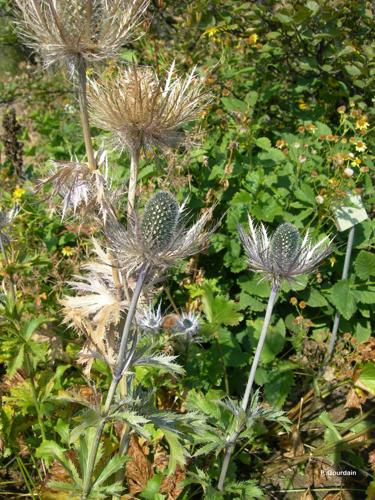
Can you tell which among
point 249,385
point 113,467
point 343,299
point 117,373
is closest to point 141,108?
point 117,373

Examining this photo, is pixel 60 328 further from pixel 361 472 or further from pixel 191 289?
pixel 361 472

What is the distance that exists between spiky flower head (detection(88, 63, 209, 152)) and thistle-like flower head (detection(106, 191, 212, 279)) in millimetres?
191

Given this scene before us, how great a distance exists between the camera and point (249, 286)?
2.68 m

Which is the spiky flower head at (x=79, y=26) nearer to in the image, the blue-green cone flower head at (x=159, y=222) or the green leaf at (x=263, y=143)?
the blue-green cone flower head at (x=159, y=222)

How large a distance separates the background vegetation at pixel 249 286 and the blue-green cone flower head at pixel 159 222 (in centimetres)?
45

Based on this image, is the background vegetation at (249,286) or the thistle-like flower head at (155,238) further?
the background vegetation at (249,286)

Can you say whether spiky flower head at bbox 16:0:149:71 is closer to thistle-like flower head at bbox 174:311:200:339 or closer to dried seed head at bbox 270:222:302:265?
dried seed head at bbox 270:222:302:265

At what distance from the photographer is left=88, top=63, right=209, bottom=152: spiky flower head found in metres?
1.32

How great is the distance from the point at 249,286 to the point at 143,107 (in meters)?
1.56

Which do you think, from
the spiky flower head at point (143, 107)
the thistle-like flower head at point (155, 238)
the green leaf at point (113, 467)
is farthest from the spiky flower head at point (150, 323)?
the spiky flower head at point (143, 107)

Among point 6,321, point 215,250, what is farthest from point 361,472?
point 6,321

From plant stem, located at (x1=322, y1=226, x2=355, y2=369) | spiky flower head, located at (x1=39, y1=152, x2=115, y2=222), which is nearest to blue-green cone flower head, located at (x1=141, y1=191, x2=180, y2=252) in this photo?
spiky flower head, located at (x1=39, y1=152, x2=115, y2=222)

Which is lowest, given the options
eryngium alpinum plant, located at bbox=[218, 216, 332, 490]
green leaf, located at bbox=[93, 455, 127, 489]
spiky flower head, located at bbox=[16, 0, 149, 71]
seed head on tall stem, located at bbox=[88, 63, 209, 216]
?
green leaf, located at bbox=[93, 455, 127, 489]

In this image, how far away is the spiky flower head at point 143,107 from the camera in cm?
132
